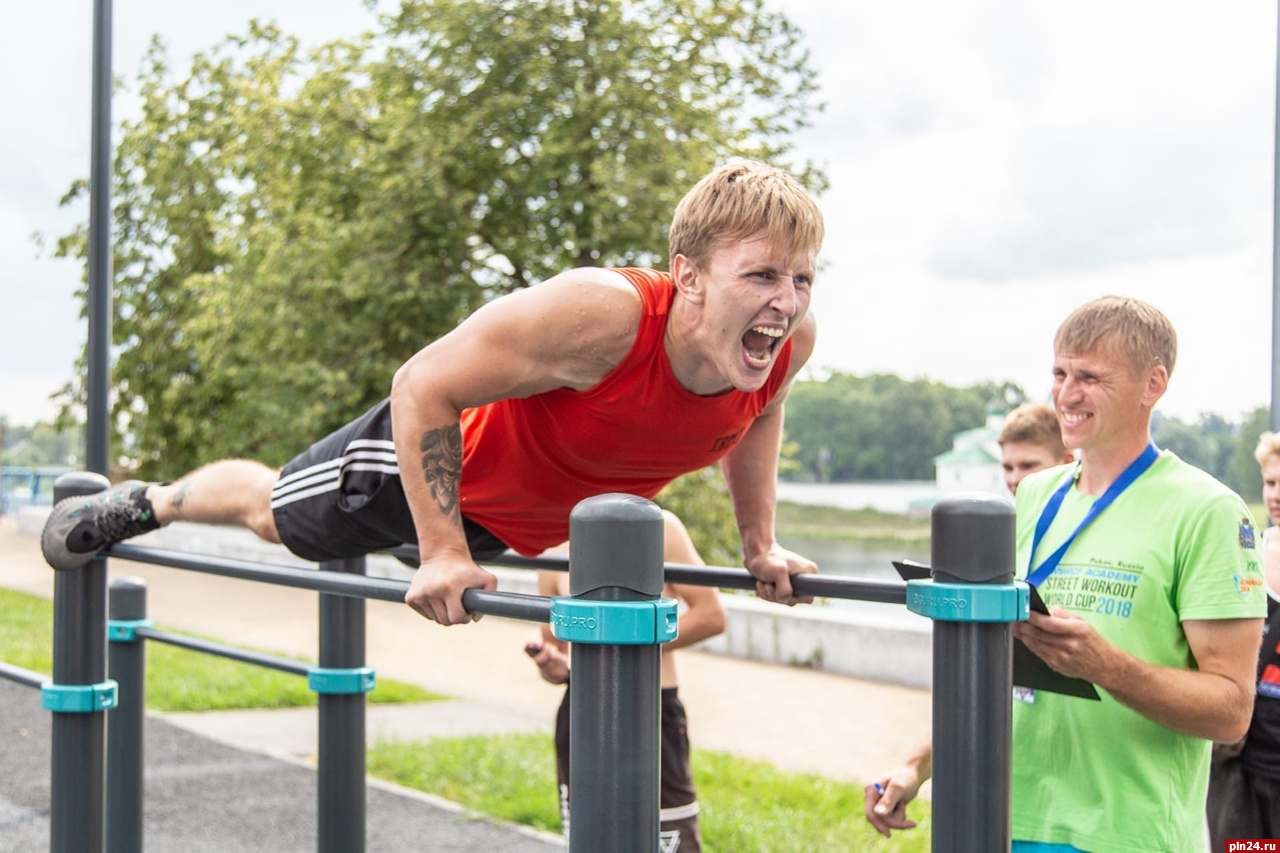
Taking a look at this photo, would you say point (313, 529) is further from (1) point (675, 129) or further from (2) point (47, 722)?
(1) point (675, 129)

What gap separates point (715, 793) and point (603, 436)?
2628mm

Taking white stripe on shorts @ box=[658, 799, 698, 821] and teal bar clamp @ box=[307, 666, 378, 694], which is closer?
white stripe on shorts @ box=[658, 799, 698, 821]

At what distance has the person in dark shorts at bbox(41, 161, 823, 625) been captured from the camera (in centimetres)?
192

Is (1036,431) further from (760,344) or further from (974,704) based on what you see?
(974,704)

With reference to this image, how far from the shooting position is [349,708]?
10.1 feet

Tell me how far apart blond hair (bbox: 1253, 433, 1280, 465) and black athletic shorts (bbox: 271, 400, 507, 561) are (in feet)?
5.21

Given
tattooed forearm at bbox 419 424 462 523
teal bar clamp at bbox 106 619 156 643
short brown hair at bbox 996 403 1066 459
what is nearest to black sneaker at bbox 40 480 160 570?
teal bar clamp at bbox 106 619 156 643

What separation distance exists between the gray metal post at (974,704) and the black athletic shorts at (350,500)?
128 cm

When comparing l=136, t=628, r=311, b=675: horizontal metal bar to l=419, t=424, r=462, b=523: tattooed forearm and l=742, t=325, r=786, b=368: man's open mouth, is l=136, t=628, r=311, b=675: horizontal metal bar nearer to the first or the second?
l=419, t=424, r=462, b=523: tattooed forearm

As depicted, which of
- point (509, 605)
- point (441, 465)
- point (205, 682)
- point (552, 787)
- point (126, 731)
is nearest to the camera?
point (509, 605)

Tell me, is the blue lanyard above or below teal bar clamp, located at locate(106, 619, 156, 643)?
above

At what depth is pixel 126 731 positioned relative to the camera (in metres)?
3.44

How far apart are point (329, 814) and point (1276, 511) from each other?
2167 mm

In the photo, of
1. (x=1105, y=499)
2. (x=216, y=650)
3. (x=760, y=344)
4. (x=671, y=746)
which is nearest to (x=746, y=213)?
(x=760, y=344)
